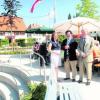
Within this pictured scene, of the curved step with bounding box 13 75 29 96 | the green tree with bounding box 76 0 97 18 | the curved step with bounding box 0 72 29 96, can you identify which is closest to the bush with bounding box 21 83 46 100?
the curved step with bounding box 13 75 29 96

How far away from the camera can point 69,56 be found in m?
11.9

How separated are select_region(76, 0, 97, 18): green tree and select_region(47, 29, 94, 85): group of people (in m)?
34.2

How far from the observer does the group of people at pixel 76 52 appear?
1108 cm

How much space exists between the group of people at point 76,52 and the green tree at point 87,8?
34181mm

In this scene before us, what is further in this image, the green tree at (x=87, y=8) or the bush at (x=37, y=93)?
the green tree at (x=87, y=8)

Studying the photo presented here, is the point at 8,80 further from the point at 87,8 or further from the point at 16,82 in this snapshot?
the point at 87,8

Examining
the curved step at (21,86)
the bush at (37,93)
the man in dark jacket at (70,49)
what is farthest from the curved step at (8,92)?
the man in dark jacket at (70,49)

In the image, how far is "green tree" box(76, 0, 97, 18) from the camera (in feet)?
151

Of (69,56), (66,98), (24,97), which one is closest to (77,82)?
(69,56)

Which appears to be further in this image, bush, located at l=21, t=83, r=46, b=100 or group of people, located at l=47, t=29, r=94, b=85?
group of people, located at l=47, t=29, r=94, b=85

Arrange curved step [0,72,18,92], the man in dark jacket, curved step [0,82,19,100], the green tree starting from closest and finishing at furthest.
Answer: the man in dark jacket
curved step [0,82,19,100]
curved step [0,72,18,92]
the green tree

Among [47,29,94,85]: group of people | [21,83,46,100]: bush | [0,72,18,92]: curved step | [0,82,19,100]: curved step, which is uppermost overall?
[47,29,94,85]: group of people

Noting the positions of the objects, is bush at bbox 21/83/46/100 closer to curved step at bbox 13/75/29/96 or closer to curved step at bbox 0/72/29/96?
curved step at bbox 13/75/29/96

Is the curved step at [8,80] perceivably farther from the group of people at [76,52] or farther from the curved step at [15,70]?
the group of people at [76,52]
